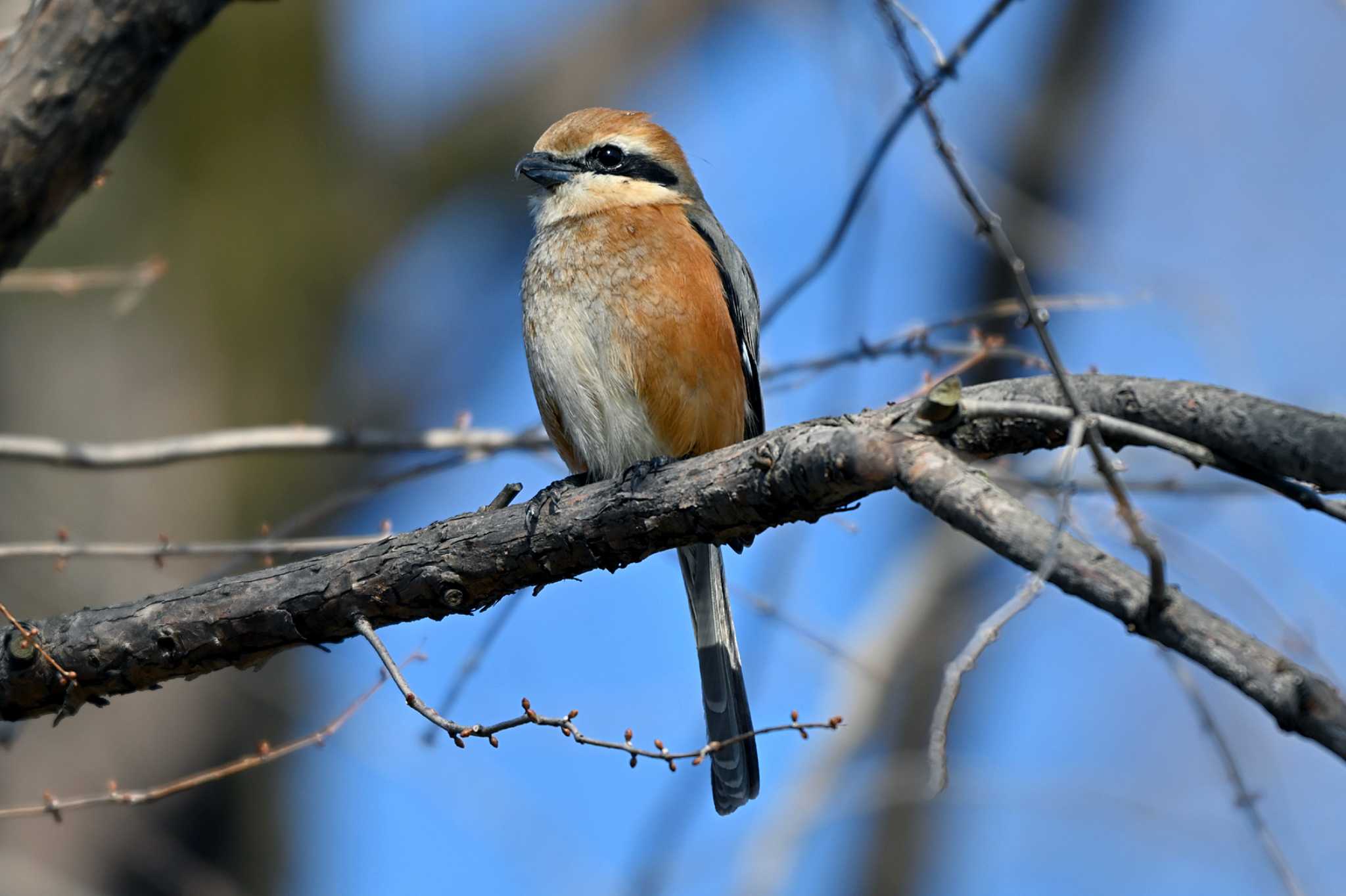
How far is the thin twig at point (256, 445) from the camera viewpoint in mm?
4094

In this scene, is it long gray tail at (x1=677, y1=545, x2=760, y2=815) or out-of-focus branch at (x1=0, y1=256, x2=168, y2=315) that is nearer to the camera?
long gray tail at (x1=677, y1=545, x2=760, y2=815)

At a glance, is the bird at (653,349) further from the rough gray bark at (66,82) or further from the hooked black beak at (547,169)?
the rough gray bark at (66,82)

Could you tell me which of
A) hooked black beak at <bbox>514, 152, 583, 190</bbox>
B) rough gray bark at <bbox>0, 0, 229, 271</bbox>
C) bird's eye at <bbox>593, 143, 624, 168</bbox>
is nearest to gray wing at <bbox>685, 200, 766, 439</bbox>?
bird's eye at <bbox>593, 143, 624, 168</bbox>

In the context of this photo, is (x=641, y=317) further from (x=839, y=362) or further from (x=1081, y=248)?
(x=1081, y=248)

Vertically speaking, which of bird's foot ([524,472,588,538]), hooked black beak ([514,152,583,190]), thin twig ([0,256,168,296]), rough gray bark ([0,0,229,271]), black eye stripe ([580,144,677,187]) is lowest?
bird's foot ([524,472,588,538])

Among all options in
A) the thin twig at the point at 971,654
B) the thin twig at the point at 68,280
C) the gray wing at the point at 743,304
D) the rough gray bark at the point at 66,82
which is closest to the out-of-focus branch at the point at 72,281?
the thin twig at the point at 68,280

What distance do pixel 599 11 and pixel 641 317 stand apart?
576cm

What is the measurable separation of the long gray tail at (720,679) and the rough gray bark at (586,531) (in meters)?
1.24

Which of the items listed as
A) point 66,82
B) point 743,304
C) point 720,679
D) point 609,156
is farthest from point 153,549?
point 609,156

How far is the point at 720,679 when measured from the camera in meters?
4.47

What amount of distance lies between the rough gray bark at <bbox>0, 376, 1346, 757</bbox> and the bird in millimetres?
674

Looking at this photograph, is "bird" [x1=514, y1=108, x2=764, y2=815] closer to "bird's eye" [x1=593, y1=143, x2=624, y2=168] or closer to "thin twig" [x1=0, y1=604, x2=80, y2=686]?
"bird's eye" [x1=593, y1=143, x2=624, y2=168]

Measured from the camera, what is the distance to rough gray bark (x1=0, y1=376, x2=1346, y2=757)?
2189mm

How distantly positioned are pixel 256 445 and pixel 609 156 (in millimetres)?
1910
